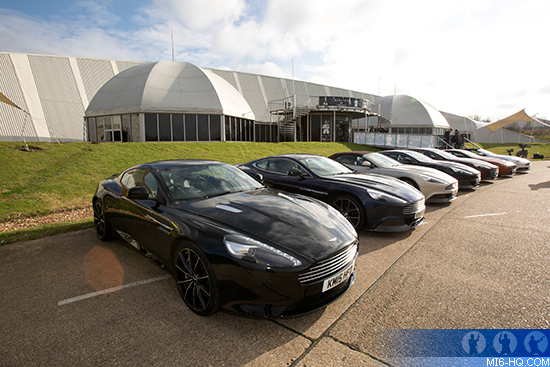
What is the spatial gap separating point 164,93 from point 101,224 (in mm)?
19444

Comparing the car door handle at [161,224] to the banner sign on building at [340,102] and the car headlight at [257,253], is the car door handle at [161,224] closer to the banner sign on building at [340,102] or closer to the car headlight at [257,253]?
the car headlight at [257,253]

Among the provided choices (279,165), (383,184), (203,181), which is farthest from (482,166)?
(203,181)

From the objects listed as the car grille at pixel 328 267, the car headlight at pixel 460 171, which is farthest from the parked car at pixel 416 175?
the car grille at pixel 328 267

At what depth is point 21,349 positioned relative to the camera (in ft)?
6.93

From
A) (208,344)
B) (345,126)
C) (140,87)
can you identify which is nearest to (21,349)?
(208,344)

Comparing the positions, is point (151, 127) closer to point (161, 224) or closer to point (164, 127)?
point (164, 127)

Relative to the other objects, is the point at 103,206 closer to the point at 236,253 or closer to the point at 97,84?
the point at 236,253

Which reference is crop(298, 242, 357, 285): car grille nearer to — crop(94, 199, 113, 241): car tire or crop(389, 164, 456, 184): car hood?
crop(94, 199, 113, 241): car tire

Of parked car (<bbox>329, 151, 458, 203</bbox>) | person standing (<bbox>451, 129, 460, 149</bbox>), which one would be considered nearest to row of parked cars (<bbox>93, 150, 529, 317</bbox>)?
parked car (<bbox>329, 151, 458, 203</bbox>)

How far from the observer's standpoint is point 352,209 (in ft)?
15.9

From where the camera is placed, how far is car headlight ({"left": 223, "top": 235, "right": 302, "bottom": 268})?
2219mm

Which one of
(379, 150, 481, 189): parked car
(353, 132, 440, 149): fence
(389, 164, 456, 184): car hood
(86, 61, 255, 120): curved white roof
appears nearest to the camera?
(389, 164, 456, 184): car hood

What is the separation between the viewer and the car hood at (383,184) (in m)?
4.77

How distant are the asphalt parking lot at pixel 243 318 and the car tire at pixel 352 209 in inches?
20.0
